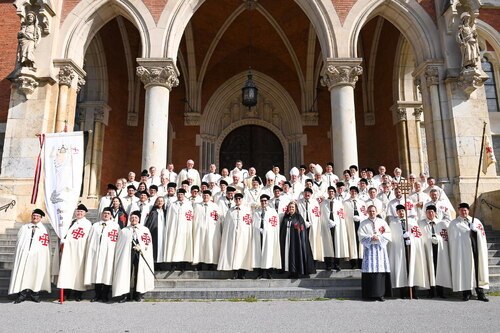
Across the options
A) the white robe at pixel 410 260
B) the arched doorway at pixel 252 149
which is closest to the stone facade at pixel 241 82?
the arched doorway at pixel 252 149

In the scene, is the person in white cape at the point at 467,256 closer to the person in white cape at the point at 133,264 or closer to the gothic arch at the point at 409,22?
the person in white cape at the point at 133,264

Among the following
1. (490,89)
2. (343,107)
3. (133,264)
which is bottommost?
(133,264)

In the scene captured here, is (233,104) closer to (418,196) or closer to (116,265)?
(418,196)

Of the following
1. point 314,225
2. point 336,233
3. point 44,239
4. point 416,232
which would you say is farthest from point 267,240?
point 44,239

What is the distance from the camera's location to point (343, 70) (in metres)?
9.76

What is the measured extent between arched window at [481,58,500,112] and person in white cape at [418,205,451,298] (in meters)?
10.2

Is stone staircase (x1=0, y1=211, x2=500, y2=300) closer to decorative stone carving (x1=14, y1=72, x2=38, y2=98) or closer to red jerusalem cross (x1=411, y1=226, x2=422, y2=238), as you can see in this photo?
red jerusalem cross (x1=411, y1=226, x2=422, y2=238)

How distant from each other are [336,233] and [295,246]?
0.92m

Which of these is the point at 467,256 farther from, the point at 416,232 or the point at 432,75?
the point at 432,75

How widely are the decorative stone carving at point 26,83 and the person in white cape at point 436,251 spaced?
9258mm

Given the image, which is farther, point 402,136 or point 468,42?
point 402,136

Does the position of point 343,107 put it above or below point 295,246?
above

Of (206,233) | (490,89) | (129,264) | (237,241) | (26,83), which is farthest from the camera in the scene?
(490,89)

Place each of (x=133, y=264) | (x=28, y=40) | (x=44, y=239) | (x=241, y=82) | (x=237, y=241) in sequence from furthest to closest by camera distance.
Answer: (x=241, y=82) < (x=28, y=40) < (x=237, y=241) < (x=44, y=239) < (x=133, y=264)
